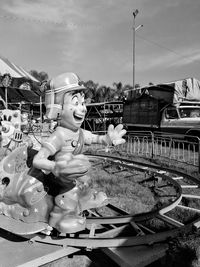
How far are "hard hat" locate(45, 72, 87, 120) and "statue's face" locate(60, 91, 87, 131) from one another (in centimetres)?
4

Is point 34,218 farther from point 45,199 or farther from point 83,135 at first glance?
point 83,135

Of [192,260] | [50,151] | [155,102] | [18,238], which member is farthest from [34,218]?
[155,102]

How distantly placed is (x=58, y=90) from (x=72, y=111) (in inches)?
8.5

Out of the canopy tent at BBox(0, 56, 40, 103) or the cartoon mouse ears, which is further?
the canopy tent at BBox(0, 56, 40, 103)

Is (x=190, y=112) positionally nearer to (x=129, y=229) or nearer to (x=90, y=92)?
(x=90, y=92)

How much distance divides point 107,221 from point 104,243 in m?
0.51

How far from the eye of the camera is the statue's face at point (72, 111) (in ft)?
7.27

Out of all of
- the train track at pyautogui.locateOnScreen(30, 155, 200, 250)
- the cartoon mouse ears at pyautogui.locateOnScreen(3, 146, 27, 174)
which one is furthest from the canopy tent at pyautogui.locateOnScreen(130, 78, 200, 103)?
the cartoon mouse ears at pyautogui.locateOnScreen(3, 146, 27, 174)

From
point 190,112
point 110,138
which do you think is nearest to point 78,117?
point 110,138

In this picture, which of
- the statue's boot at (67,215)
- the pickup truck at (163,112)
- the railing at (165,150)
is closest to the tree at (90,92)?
the statue's boot at (67,215)

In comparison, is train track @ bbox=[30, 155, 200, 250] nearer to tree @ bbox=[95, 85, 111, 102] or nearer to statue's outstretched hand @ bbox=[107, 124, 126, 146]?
statue's outstretched hand @ bbox=[107, 124, 126, 146]

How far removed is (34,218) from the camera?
2.19 m

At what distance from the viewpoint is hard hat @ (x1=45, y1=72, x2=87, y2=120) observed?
7.23 ft

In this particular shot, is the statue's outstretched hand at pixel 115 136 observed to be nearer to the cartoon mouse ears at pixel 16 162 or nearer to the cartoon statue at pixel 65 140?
the cartoon statue at pixel 65 140
